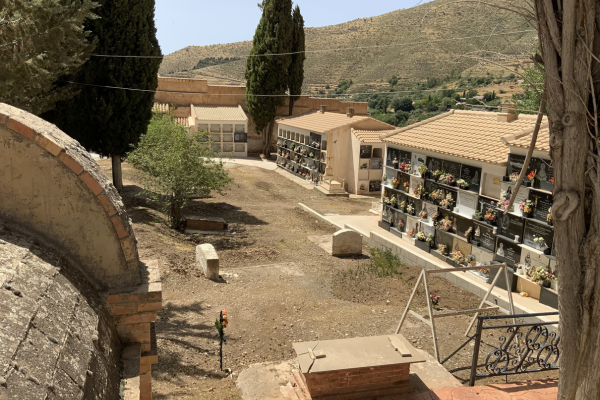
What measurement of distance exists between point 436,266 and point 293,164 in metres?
17.9

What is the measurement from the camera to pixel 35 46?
11859mm

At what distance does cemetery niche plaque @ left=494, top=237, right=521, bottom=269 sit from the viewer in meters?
11.3

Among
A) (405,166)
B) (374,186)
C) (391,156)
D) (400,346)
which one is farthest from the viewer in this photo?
(374,186)

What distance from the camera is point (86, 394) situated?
2707 mm

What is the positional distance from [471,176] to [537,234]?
104 inches

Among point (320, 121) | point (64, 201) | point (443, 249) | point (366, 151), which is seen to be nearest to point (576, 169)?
point (64, 201)

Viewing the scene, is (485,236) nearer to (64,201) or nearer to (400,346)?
(400,346)

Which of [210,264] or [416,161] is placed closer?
[210,264]

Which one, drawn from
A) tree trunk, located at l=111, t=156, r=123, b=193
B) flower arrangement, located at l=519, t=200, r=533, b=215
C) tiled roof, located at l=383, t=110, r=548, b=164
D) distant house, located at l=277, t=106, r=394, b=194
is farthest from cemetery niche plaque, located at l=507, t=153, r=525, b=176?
tree trunk, located at l=111, t=156, r=123, b=193

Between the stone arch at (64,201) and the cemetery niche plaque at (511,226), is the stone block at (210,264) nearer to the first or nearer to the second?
the cemetery niche plaque at (511,226)

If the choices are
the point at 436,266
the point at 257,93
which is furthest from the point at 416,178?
the point at 257,93

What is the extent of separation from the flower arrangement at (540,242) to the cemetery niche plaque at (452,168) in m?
3.14

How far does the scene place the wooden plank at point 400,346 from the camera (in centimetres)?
620

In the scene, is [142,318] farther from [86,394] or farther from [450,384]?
[450,384]
